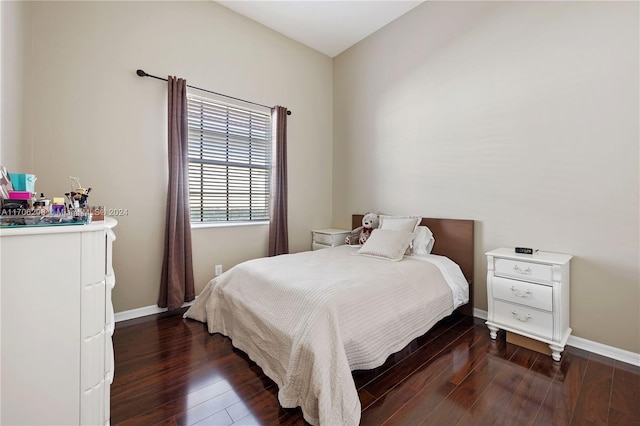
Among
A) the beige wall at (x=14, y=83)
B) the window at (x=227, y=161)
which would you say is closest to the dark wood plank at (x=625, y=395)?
the window at (x=227, y=161)

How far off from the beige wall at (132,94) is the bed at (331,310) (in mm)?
838

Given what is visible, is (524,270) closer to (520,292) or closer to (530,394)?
(520,292)

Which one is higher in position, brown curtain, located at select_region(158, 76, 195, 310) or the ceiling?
the ceiling

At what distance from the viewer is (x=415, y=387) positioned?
1608 millimetres

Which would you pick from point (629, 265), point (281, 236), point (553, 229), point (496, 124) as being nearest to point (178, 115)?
point (281, 236)

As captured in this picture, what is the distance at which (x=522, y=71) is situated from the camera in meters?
2.33

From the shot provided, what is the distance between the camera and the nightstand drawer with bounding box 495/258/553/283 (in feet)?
6.38

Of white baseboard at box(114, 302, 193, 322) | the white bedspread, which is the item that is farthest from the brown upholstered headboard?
white baseboard at box(114, 302, 193, 322)

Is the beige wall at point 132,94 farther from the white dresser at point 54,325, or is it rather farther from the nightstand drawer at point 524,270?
the nightstand drawer at point 524,270

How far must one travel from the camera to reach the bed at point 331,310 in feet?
4.47

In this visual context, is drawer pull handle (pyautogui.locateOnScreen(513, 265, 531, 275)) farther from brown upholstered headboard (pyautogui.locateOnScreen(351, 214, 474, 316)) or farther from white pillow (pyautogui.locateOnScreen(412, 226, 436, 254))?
white pillow (pyautogui.locateOnScreen(412, 226, 436, 254))

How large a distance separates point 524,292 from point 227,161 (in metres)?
3.10

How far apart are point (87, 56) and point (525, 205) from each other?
3.96m

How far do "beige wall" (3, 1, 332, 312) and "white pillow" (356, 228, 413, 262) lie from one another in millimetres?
1454
